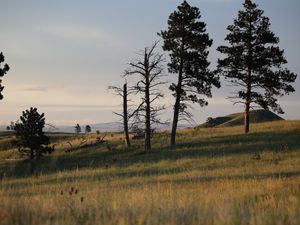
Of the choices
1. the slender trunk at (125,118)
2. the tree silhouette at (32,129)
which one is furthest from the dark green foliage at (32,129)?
the slender trunk at (125,118)

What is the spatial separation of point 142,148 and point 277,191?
95.5 feet

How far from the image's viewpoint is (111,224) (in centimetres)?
518

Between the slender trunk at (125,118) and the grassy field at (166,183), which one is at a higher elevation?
the slender trunk at (125,118)

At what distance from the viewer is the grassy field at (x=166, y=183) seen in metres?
5.73

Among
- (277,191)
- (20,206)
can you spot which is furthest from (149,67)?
(20,206)

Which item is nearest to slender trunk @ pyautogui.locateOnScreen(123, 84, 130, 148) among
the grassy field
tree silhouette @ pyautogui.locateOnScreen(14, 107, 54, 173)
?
the grassy field

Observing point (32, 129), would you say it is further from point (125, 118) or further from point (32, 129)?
point (125, 118)

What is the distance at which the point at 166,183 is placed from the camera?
14.6 meters

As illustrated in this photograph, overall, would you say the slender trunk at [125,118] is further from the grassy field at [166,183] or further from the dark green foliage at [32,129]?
the dark green foliage at [32,129]

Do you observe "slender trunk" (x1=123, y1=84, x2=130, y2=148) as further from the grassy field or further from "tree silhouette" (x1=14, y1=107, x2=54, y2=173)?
"tree silhouette" (x1=14, y1=107, x2=54, y2=173)

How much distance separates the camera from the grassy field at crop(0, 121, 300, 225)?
5.73 m

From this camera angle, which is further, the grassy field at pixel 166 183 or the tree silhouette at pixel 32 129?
the tree silhouette at pixel 32 129

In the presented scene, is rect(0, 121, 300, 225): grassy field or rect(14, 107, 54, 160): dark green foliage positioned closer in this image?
rect(0, 121, 300, 225): grassy field

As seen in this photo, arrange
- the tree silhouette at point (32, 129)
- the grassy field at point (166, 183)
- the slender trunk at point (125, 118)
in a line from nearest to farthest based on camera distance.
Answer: the grassy field at point (166, 183) < the tree silhouette at point (32, 129) < the slender trunk at point (125, 118)
